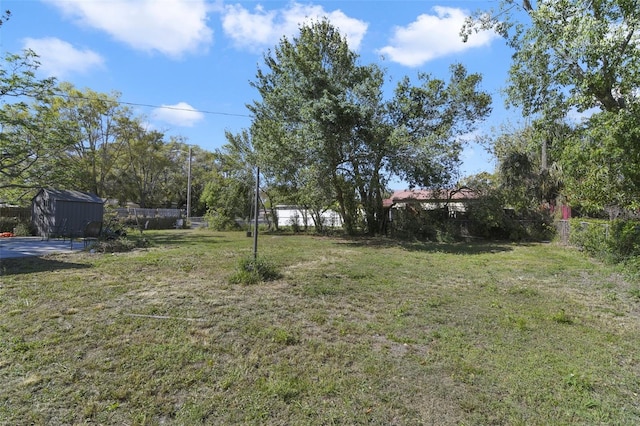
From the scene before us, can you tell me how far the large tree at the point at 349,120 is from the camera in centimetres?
1348

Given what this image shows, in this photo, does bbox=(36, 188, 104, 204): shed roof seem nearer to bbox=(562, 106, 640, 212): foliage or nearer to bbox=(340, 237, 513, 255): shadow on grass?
bbox=(340, 237, 513, 255): shadow on grass


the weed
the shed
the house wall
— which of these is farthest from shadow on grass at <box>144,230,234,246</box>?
the weed

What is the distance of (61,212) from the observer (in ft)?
49.1

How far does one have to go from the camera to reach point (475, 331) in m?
3.94

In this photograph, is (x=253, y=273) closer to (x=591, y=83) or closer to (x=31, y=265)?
(x=31, y=265)

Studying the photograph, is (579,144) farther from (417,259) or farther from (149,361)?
(149,361)

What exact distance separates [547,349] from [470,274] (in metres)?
4.23

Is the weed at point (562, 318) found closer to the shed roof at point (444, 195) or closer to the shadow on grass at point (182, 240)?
the shadow on grass at point (182, 240)

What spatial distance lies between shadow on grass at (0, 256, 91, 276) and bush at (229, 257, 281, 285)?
355cm

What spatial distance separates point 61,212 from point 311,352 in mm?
16065

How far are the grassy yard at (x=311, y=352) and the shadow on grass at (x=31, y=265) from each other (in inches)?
17.5

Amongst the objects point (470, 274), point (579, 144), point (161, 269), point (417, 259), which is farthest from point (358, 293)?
point (579, 144)

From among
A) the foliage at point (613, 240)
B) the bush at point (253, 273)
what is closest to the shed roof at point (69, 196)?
the bush at point (253, 273)

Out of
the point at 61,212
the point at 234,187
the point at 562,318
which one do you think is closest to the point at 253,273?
the point at 562,318
